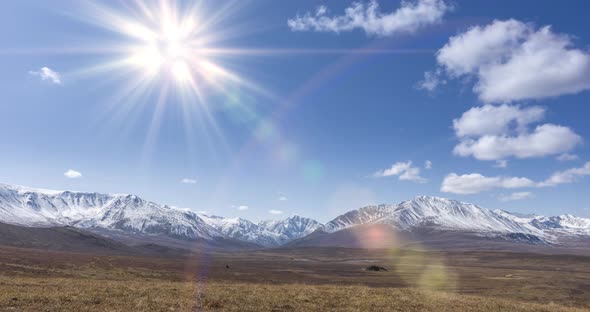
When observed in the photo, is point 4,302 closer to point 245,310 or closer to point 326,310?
point 245,310

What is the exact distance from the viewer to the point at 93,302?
23.8 m

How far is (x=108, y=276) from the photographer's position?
49406 millimetres

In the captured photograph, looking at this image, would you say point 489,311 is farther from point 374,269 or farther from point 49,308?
point 374,269

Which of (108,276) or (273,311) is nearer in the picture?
(273,311)

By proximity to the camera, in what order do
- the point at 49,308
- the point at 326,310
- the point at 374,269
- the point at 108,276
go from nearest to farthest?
1. the point at 49,308
2. the point at 326,310
3. the point at 108,276
4. the point at 374,269

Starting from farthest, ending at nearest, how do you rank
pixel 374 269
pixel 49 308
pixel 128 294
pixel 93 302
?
pixel 374 269
pixel 128 294
pixel 93 302
pixel 49 308

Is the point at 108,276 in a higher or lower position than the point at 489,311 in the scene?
higher

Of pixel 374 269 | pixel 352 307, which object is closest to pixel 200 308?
pixel 352 307

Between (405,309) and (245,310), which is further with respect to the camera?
(405,309)

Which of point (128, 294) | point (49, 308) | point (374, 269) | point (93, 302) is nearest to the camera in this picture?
point (49, 308)

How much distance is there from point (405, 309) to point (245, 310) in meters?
10.8

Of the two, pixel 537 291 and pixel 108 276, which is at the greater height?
pixel 108 276

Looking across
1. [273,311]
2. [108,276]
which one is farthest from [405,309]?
→ [108,276]

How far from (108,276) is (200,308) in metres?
30.8
